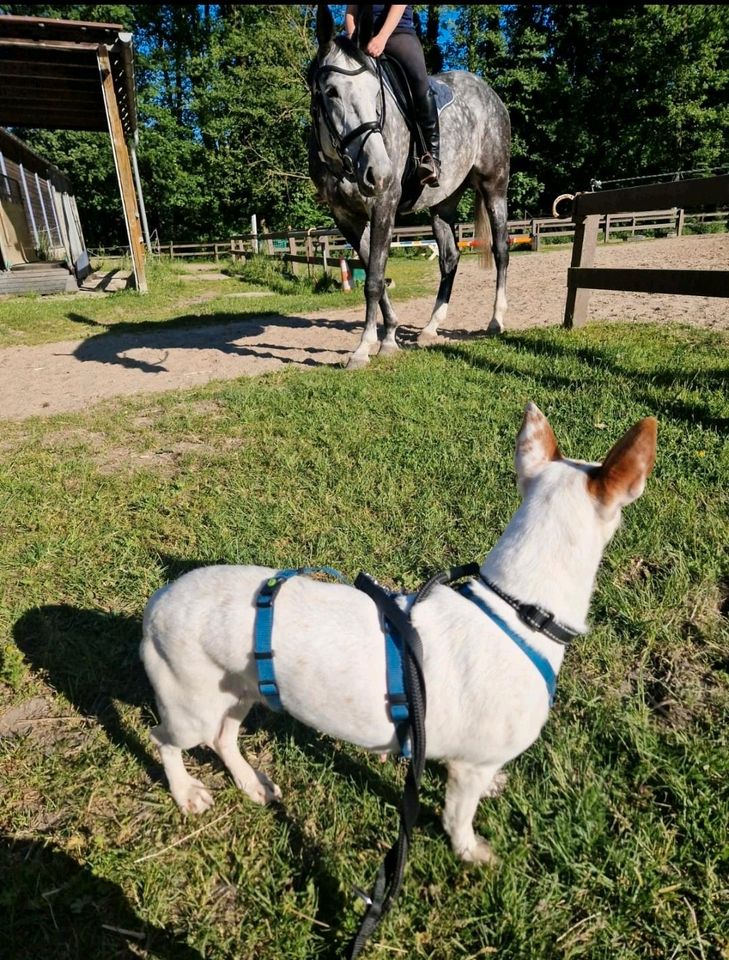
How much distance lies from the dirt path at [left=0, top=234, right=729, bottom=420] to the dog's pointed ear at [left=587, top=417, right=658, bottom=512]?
568 centimetres

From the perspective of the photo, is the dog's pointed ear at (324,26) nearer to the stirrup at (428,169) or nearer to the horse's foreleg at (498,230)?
the stirrup at (428,169)

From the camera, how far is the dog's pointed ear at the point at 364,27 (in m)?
5.67

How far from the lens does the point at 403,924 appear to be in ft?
5.71

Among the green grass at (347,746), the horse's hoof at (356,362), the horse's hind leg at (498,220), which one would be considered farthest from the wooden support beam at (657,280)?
the horse's hoof at (356,362)

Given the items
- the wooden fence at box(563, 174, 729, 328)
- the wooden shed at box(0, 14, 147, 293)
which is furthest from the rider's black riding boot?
the wooden shed at box(0, 14, 147, 293)

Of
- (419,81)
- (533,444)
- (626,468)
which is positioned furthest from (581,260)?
(626,468)

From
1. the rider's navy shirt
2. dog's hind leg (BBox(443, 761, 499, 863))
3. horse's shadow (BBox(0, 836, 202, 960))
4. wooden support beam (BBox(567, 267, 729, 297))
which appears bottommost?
horse's shadow (BBox(0, 836, 202, 960))

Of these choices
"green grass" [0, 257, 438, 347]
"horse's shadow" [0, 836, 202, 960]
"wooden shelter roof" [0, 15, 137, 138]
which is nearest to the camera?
"horse's shadow" [0, 836, 202, 960]

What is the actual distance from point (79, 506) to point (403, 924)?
321 centimetres

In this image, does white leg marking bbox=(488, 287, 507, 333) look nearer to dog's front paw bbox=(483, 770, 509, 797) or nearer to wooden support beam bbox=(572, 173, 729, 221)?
wooden support beam bbox=(572, 173, 729, 221)

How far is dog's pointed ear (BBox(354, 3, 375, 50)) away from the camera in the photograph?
223 inches

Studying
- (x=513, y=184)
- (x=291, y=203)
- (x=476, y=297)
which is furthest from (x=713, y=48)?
(x=476, y=297)

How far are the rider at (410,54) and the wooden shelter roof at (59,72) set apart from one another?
10241mm

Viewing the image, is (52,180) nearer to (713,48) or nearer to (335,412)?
(335,412)
